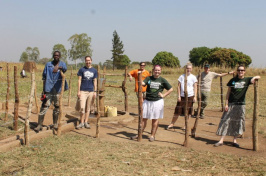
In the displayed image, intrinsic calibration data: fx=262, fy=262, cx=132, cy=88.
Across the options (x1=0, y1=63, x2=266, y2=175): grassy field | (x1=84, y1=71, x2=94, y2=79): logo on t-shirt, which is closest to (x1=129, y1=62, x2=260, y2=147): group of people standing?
(x1=0, y1=63, x2=266, y2=175): grassy field

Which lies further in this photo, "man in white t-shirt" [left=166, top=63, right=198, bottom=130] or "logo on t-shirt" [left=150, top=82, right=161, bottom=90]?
"man in white t-shirt" [left=166, top=63, right=198, bottom=130]

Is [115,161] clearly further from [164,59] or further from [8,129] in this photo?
[164,59]

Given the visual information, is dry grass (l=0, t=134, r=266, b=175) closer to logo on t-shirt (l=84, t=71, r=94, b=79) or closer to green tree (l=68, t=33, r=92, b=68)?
logo on t-shirt (l=84, t=71, r=94, b=79)

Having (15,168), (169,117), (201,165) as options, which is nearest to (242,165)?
(201,165)

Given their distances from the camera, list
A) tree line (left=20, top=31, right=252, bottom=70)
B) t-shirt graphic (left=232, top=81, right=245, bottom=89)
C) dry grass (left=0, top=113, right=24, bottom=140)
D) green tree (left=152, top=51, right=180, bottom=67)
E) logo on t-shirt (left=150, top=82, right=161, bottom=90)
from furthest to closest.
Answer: green tree (left=152, top=51, right=180, bottom=67)
tree line (left=20, top=31, right=252, bottom=70)
dry grass (left=0, top=113, right=24, bottom=140)
logo on t-shirt (left=150, top=82, right=161, bottom=90)
t-shirt graphic (left=232, top=81, right=245, bottom=89)

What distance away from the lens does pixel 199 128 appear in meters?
7.56

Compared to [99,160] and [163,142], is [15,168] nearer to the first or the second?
[99,160]

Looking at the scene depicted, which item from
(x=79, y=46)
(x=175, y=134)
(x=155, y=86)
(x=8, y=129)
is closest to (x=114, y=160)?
(x=155, y=86)

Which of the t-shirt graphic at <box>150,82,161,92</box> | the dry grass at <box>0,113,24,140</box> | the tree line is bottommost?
the dry grass at <box>0,113,24,140</box>

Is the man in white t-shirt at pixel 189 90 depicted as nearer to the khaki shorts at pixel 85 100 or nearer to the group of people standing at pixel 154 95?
the group of people standing at pixel 154 95

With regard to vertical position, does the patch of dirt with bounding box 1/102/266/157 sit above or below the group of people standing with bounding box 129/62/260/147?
below

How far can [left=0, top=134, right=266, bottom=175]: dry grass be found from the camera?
429 centimetres

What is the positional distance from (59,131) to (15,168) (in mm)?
1881

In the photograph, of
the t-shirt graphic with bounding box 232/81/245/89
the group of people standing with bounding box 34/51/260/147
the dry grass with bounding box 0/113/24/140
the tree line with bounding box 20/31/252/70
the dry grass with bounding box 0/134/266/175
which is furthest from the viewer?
the tree line with bounding box 20/31/252/70
